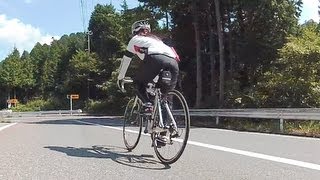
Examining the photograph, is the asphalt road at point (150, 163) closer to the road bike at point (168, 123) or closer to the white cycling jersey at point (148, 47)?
the road bike at point (168, 123)

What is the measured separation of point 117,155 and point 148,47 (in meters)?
1.73

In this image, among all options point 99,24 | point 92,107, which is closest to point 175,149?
point 92,107

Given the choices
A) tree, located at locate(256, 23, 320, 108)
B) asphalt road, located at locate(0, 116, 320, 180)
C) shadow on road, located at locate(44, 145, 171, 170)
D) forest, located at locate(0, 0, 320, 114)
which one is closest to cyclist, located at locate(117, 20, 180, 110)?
shadow on road, located at locate(44, 145, 171, 170)

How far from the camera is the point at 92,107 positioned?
71.4 m

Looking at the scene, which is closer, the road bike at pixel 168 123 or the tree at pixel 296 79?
the road bike at pixel 168 123

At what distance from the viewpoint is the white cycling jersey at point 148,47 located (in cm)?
647

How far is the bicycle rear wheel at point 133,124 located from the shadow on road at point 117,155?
0.18 meters

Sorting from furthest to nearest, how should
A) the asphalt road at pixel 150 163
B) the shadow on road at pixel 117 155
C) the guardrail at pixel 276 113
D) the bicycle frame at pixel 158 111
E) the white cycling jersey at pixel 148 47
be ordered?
the guardrail at pixel 276 113
the white cycling jersey at pixel 148 47
the bicycle frame at pixel 158 111
the shadow on road at pixel 117 155
the asphalt road at pixel 150 163

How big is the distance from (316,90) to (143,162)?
16407mm

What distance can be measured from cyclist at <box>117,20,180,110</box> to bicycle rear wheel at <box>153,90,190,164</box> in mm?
218

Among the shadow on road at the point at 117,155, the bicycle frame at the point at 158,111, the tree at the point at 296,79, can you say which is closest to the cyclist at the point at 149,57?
the bicycle frame at the point at 158,111

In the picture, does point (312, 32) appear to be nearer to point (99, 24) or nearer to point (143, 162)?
point (143, 162)

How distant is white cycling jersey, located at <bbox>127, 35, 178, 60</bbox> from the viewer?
6.47 metres

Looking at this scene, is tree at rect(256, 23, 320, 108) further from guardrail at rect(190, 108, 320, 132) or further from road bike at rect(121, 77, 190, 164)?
road bike at rect(121, 77, 190, 164)
